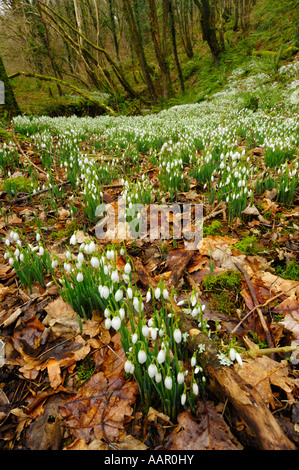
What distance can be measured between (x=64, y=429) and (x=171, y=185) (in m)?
2.98

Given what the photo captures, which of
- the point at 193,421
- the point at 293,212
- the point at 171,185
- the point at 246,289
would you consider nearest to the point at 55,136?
the point at 171,185

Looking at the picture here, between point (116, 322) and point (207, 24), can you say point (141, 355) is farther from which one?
point (207, 24)

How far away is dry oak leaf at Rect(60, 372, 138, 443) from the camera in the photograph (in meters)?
1.34

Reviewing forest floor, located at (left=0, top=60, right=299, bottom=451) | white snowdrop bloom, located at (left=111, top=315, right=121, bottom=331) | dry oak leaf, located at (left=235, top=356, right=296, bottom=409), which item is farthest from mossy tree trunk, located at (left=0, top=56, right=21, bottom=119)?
dry oak leaf, located at (left=235, top=356, right=296, bottom=409)

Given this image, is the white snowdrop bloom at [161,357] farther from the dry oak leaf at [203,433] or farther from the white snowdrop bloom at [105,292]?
the white snowdrop bloom at [105,292]

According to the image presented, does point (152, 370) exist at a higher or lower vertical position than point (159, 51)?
lower

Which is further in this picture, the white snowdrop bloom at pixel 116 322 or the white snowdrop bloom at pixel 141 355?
the white snowdrop bloom at pixel 116 322

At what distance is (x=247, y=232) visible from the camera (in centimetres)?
283

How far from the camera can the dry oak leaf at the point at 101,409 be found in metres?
1.34

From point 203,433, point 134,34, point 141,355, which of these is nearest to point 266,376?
point 203,433

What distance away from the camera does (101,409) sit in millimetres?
1435

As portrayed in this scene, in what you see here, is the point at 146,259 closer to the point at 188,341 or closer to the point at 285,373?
the point at 188,341

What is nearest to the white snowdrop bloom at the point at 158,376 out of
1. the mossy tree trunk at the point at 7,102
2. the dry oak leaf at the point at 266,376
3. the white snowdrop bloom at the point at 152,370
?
the white snowdrop bloom at the point at 152,370

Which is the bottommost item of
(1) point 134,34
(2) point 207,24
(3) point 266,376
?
(3) point 266,376
